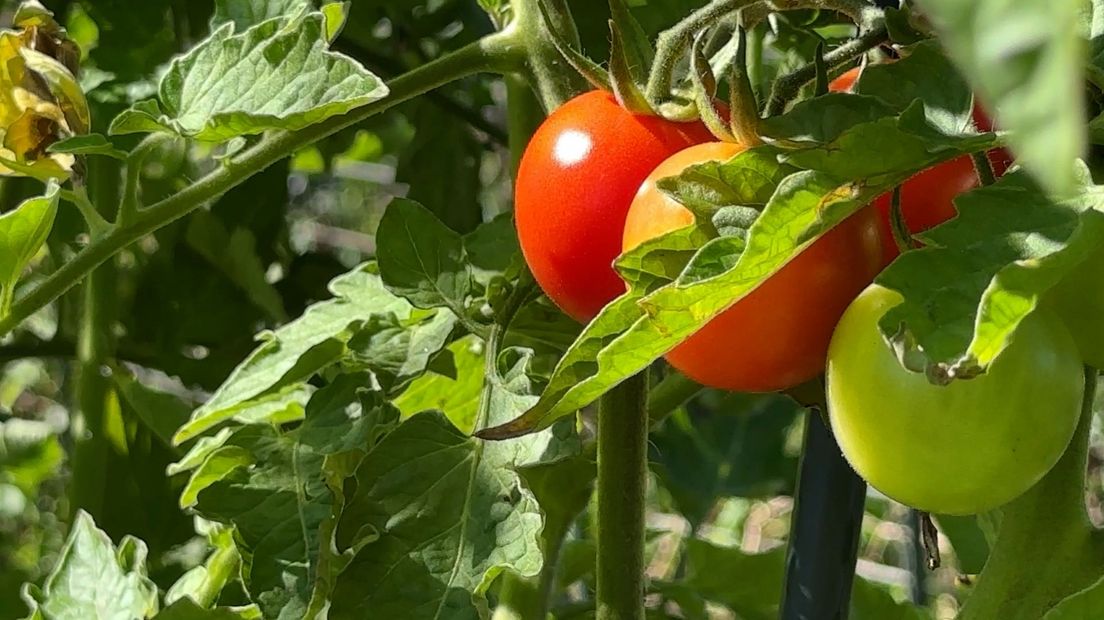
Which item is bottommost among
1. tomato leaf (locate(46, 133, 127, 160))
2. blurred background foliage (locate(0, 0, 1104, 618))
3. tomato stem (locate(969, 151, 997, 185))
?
blurred background foliage (locate(0, 0, 1104, 618))

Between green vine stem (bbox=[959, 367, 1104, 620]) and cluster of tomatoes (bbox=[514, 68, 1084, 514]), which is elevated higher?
cluster of tomatoes (bbox=[514, 68, 1084, 514])

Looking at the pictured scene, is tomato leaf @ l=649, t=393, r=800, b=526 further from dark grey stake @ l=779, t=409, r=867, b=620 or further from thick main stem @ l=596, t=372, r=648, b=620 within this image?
thick main stem @ l=596, t=372, r=648, b=620

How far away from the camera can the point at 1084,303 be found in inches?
13.9

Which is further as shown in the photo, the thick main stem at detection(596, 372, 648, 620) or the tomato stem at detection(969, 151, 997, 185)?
the thick main stem at detection(596, 372, 648, 620)

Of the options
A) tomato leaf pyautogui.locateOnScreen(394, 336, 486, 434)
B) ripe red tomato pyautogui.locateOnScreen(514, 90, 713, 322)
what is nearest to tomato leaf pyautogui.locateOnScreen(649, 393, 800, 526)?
tomato leaf pyautogui.locateOnScreen(394, 336, 486, 434)

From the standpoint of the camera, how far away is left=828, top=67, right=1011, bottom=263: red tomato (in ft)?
1.34

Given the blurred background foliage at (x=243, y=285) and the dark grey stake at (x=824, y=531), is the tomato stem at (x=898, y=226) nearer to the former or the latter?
the dark grey stake at (x=824, y=531)

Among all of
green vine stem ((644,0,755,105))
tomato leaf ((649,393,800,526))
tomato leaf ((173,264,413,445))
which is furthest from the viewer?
tomato leaf ((649,393,800,526))

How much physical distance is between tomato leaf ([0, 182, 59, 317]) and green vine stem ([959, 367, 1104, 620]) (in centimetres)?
41

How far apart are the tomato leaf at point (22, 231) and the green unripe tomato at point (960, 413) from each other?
34cm

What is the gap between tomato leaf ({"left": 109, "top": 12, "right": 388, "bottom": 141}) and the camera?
0.45m

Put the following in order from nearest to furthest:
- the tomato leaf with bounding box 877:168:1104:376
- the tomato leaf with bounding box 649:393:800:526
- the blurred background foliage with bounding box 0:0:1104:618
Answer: the tomato leaf with bounding box 877:168:1104:376 → the blurred background foliage with bounding box 0:0:1104:618 → the tomato leaf with bounding box 649:393:800:526

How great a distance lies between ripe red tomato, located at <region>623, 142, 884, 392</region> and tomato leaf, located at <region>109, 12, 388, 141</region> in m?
0.12

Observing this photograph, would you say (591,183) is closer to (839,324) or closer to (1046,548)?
(839,324)
